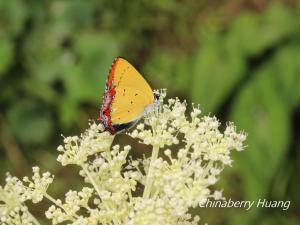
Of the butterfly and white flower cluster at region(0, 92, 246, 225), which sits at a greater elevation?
the butterfly

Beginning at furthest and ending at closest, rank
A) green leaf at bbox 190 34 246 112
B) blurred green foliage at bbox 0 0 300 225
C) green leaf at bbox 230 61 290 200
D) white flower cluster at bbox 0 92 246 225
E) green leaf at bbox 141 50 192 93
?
green leaf at bbox 141 50 192 93, green leaf at bbox 190 34 246 112, blurred green foliage at bbox 0 0 300 225, green leaf at bbox 230 61 290 200, white flower cluster at bbox 0 92 246 225

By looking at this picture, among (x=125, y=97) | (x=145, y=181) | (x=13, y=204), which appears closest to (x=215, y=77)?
(x=125, y=97)

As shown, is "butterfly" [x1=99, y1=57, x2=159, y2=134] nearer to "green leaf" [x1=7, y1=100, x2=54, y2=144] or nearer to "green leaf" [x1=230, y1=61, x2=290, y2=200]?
"green leaf" [x1=230, y1=61, x2=290, y2=200]

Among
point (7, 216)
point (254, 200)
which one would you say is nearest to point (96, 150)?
point (7, 216)

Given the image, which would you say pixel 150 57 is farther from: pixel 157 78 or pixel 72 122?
pixel 72 122

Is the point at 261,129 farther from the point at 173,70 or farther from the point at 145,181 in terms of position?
the point at 145,181

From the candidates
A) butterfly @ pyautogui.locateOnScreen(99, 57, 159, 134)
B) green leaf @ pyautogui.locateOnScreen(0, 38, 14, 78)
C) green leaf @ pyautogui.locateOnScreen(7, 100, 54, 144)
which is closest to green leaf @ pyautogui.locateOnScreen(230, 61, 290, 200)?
green leaf @ pyautogui.locateOnScreen(7, 100, 54, 144)
